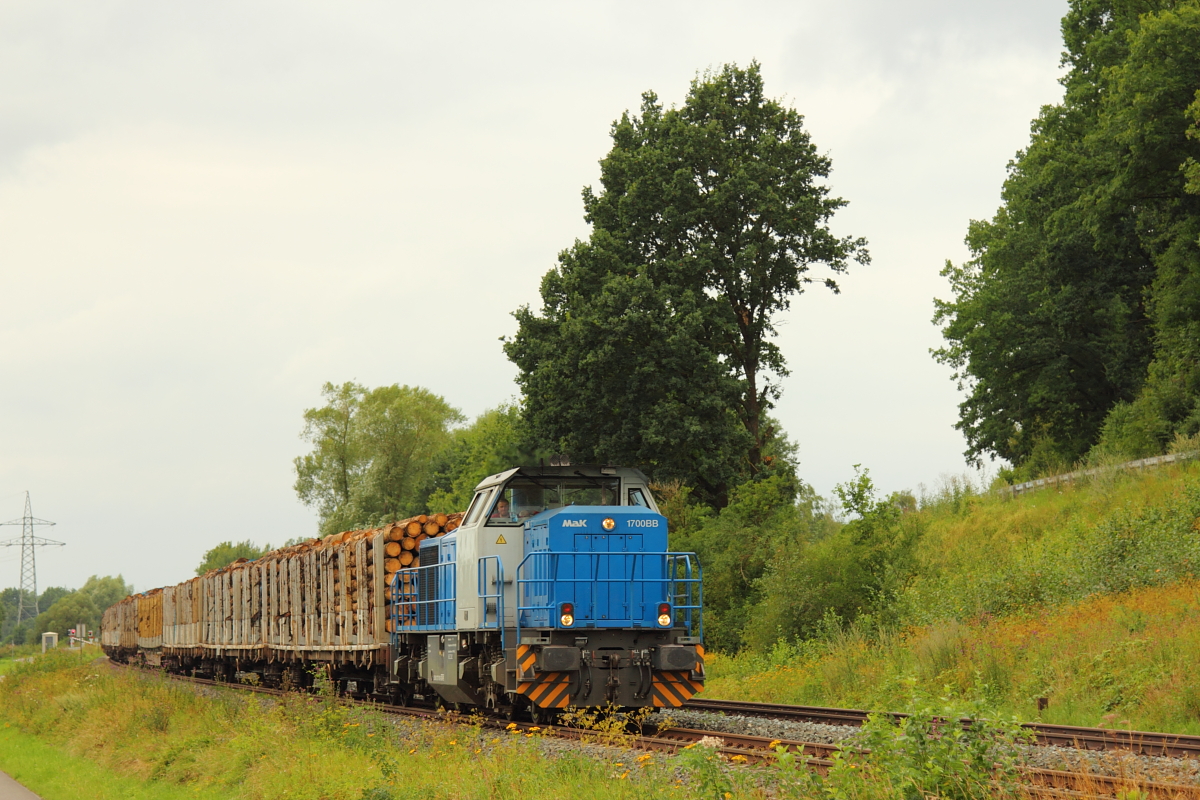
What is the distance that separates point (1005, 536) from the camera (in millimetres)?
26078

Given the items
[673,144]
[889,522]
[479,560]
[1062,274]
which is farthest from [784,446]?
[479,560]

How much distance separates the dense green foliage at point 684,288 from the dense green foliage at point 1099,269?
9.06 m

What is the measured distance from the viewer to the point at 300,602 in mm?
23125

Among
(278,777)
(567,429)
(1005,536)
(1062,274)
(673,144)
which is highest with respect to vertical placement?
(673,144)

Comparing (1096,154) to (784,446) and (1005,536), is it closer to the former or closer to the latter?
(1005,536)

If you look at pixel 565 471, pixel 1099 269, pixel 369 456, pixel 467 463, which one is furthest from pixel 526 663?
pixel 369 456

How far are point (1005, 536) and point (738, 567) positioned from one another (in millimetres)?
6660

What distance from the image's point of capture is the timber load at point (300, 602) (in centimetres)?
1856

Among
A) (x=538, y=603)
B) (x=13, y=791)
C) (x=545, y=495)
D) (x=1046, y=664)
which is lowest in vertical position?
(x=13, y=791)

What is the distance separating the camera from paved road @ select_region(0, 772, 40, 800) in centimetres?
1374

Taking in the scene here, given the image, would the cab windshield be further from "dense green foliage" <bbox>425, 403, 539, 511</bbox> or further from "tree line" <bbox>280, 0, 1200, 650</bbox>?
"dense green foliage" <bbox>425, 403, 539, 511</bbox>

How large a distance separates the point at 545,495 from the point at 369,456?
62012mm

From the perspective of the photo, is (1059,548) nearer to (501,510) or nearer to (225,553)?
(501,510)

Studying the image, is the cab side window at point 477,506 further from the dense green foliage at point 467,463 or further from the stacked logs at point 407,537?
the dense green foliage at point 467,463
